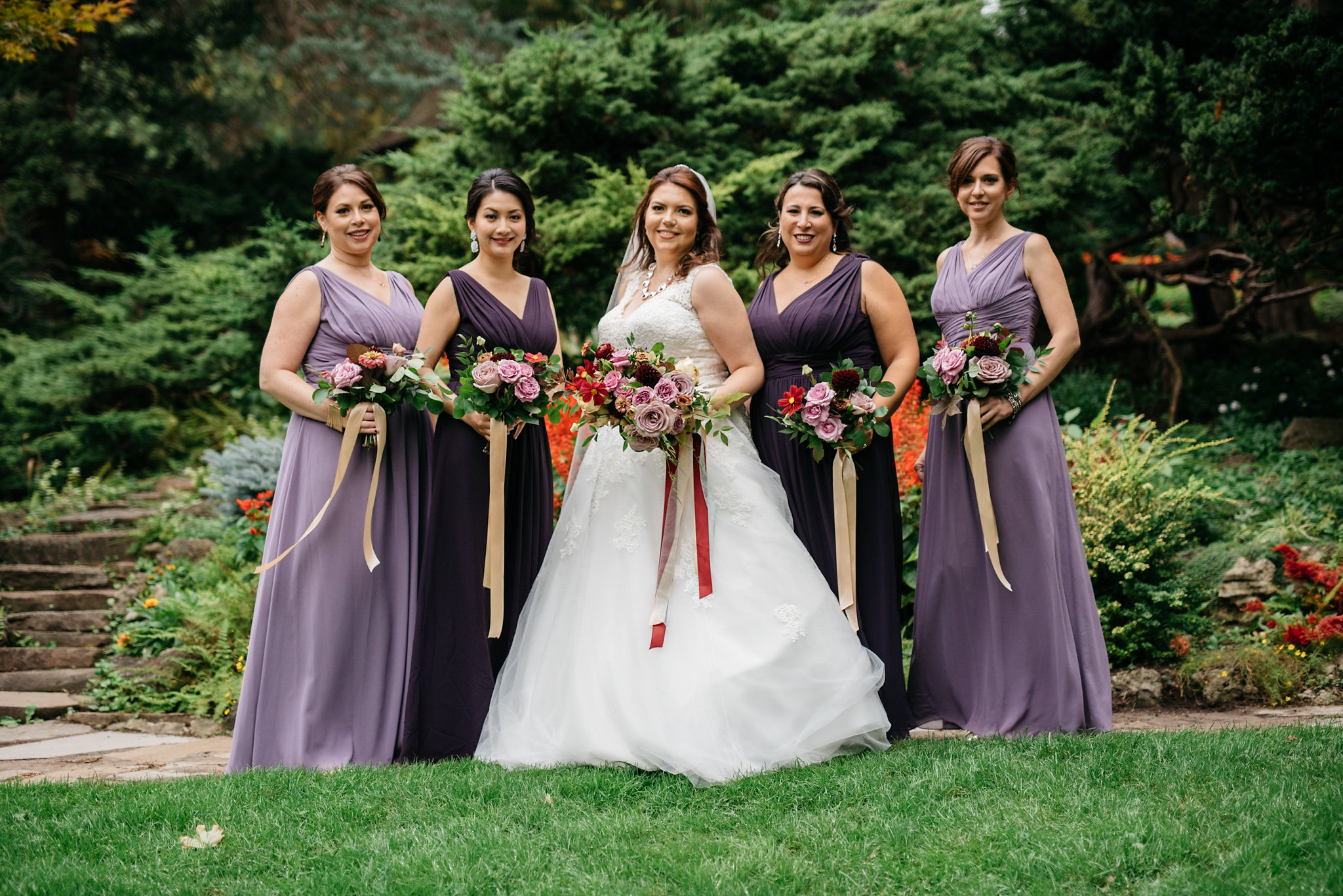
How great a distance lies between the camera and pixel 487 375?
4.40 metres

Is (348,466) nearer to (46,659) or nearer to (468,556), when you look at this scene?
(468,556)

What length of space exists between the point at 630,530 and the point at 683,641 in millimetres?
620

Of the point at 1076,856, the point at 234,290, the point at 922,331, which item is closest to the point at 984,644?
the point at 1076,856

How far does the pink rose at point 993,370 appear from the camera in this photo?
4.39m

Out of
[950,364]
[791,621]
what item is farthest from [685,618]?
[950,364]

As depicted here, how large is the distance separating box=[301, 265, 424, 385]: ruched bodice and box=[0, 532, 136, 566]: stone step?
545 centimetres

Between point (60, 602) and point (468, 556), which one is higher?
point (468, 556)

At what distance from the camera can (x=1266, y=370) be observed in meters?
10.5

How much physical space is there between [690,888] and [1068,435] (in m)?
5.51

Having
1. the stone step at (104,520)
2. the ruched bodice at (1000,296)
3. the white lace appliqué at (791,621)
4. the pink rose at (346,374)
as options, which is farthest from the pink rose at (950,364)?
the stone step at (104,520)

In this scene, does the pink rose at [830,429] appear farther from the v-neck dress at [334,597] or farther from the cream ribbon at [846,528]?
the v-neck dress at [334,597]

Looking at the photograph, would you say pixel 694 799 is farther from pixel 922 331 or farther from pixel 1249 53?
pixel 1249 53

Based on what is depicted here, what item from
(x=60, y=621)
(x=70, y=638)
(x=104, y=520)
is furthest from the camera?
(x=104, y=520)

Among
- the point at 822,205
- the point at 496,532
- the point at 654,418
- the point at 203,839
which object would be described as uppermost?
the point at 822,205
